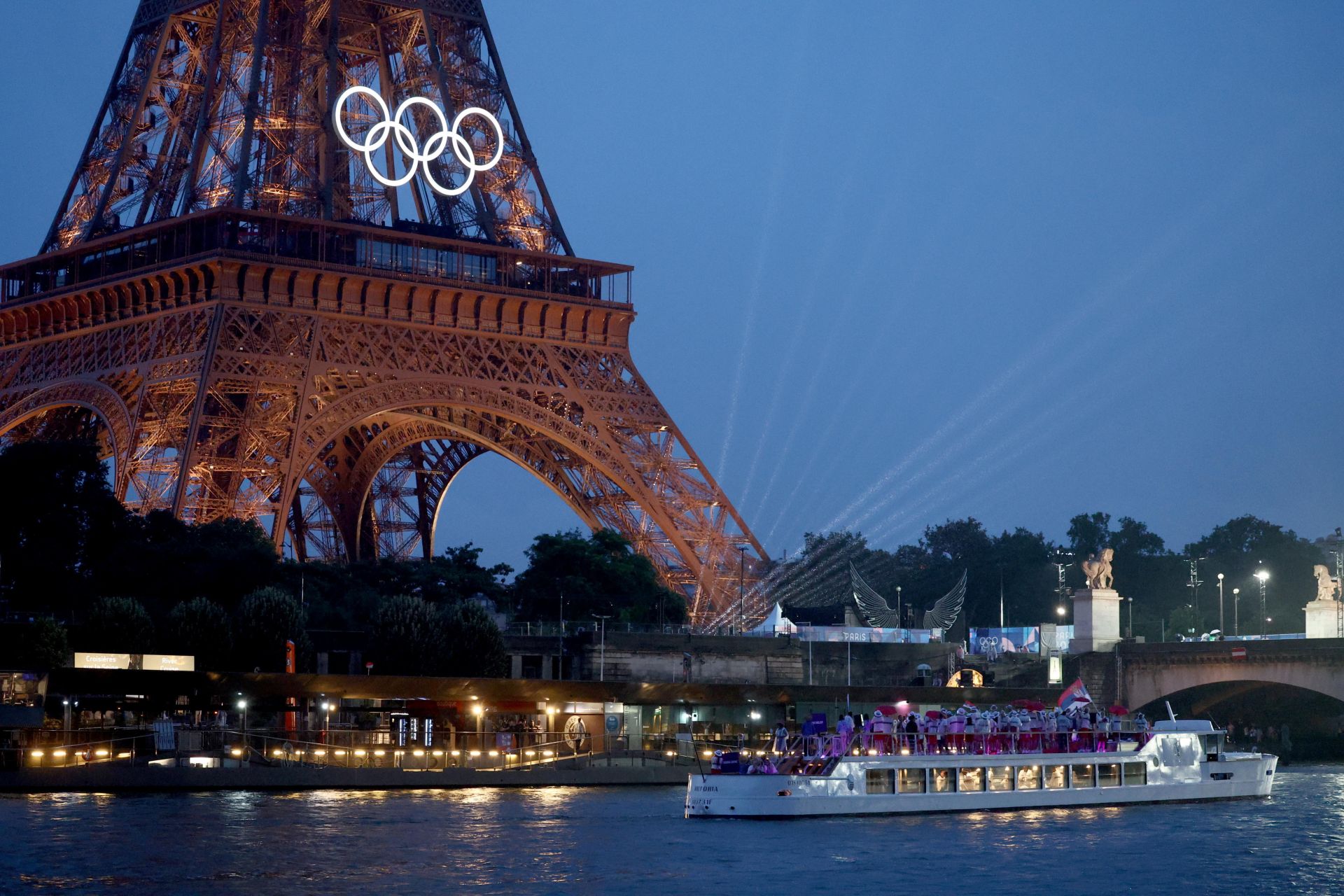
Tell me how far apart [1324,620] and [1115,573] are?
48.1 meters

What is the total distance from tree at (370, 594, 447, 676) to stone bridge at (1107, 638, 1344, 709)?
3000cm

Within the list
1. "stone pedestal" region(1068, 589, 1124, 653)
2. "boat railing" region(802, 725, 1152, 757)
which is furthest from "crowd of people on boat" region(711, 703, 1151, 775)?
"stone pedestal" region(1068, 589, 1124, 653)

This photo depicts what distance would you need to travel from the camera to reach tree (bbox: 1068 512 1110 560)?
5773 inches

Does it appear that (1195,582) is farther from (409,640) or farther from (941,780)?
(941,780)

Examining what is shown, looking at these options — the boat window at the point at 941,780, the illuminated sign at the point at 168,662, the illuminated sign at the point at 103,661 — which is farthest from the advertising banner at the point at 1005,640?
the illuminated sign at the point at 103,661

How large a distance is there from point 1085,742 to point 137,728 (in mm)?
27353

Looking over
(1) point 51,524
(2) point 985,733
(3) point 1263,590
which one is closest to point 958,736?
(2) point 985,733

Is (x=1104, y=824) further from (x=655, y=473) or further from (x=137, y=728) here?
(x=655, y=473)

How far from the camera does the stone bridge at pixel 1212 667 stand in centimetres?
8569

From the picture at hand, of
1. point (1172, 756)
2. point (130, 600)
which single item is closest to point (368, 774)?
point (130, 600)

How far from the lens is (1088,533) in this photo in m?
148

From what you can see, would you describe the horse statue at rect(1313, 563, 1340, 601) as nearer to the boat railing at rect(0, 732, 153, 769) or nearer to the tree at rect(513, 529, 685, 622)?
the tree at rect(513, 529, 685, 622)

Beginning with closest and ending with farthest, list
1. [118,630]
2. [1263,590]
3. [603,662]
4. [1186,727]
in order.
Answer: [1186,727]
[118,630]
[603,662]
[1263,590]

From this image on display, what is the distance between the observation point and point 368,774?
210 ft
